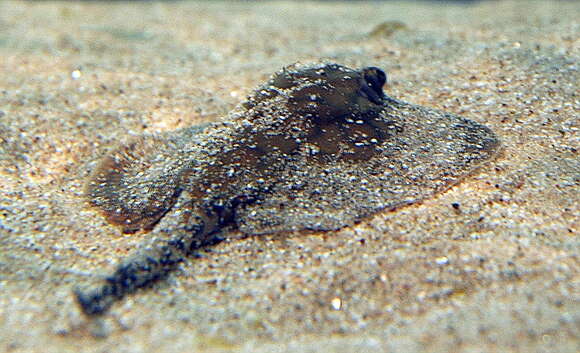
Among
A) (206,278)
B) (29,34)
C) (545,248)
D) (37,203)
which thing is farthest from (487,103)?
(29,34)

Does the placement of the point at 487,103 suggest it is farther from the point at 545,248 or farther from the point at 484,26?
the point at 484,26

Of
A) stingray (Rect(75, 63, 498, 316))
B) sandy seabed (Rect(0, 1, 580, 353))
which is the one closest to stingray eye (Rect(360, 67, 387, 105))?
stingray (Rect(75, 63, 498, 316))

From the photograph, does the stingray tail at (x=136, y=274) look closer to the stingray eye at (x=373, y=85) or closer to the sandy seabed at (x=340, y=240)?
the sandy seabed at (x=340, y=240)

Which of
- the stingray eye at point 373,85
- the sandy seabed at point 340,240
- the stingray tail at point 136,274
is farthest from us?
the stingray eye at point 373,85

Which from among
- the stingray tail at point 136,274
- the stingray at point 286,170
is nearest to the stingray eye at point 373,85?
the stingray at point 286,170

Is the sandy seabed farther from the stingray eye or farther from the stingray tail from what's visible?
the stingray eye

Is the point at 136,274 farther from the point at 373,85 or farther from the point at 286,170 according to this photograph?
the point at 373,85

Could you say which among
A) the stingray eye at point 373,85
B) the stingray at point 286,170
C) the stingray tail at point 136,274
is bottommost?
the stingray tail at point 136,274

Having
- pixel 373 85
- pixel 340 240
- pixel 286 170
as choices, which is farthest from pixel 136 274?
pixel 373 85
